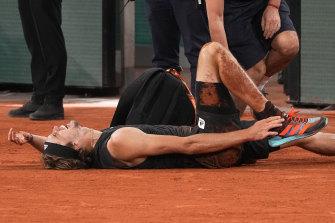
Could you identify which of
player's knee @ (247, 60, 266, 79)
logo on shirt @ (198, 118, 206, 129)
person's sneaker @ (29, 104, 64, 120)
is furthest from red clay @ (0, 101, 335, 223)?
person's sneaker @ (29, 104, 64, 120)

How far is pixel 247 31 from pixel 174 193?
183 centimetres

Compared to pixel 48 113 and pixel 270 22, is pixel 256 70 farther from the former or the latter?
pixel 48 113

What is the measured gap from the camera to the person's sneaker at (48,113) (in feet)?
23.4

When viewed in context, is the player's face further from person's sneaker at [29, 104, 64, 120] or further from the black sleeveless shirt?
person's sneaker at [29, 104, 64, 120]

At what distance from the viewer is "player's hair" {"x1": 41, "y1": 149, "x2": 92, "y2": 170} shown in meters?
4.66

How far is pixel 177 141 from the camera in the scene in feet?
14.5

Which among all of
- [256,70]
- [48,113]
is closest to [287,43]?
[256,70]

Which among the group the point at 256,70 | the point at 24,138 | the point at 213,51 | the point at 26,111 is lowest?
the point at 26,111

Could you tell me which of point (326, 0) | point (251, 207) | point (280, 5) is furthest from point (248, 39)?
point (326, 0)

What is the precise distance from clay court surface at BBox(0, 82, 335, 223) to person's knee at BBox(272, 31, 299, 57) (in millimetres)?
741

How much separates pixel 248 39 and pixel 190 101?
0.60m

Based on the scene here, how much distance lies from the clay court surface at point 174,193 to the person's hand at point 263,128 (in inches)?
8.2

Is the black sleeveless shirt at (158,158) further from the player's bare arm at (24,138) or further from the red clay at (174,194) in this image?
the player's bare arm at (24,138)

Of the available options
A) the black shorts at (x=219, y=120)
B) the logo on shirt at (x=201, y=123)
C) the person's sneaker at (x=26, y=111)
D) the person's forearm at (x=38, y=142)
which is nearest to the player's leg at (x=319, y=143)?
the black shorts at (x=219, y=120)
